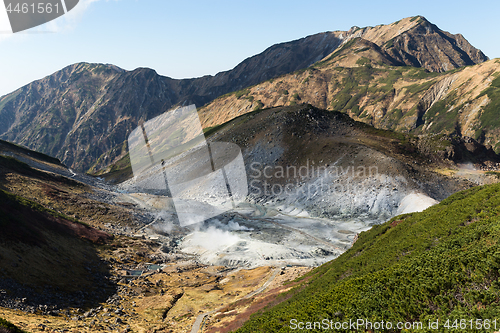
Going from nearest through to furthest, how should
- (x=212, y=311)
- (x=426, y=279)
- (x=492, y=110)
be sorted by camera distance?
(x=426, y=279) → (x=212, y=311) → (x=492, y=110)

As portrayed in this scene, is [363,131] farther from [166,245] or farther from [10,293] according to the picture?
[10,293]

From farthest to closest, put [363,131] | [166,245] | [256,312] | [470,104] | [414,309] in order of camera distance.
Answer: [470,104], [363,131], [166,245], [256,312], [414,309]

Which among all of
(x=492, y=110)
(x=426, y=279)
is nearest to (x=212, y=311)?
(x=426, y=279)

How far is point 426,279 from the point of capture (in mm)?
17516

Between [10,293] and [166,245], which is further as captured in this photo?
[166,245]

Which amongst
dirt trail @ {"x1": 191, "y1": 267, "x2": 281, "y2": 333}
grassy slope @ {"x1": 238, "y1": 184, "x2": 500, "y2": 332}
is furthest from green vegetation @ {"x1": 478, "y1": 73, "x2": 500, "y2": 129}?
dirt trail @ {"x1": 191, "y1": 267, "x2": 281, "y2": 333}

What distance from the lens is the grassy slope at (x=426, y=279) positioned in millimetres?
15258

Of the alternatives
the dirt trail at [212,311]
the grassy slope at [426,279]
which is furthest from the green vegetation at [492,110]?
the dirt trail at [212,311]

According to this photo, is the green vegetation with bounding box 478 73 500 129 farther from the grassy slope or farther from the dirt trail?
the dirt trail

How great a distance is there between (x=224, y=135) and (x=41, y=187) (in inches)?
2830

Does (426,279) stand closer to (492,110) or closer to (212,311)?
(212,311)

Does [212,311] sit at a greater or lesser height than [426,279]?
lesser

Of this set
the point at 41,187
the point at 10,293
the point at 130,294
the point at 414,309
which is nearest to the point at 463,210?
the point at 414,309

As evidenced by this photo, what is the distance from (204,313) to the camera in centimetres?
3366
